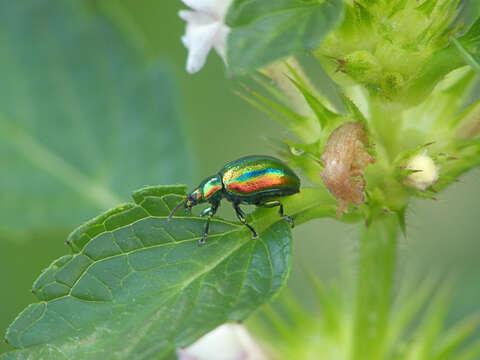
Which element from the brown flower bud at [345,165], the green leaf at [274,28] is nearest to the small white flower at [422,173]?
the brown flower bud at [345,165]

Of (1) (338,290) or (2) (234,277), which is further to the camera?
(1) (338,290)

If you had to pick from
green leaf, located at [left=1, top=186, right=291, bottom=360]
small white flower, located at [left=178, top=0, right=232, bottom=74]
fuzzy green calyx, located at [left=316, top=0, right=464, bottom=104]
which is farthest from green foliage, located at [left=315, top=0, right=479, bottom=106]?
green leaf, located at [left=1, top=186, right=291, bottom=360]

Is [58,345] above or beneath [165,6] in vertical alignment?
beneath

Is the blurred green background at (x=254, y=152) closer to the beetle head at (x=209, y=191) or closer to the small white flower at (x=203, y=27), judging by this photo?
the beetle head at (x=209, y=191)

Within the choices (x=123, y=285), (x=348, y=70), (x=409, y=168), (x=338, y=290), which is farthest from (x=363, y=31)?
(x=338, y=290)

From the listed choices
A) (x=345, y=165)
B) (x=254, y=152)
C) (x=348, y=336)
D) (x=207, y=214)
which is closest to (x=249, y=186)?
(x=207, y=214)

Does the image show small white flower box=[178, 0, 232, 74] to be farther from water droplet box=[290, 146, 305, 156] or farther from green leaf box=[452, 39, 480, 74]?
green leaf box=[452, 39, 480, 74]

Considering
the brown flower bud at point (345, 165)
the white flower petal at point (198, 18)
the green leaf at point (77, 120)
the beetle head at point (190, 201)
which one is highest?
the green leaf at point (77, 120)

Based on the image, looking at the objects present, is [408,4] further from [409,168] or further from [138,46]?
[138,46]
